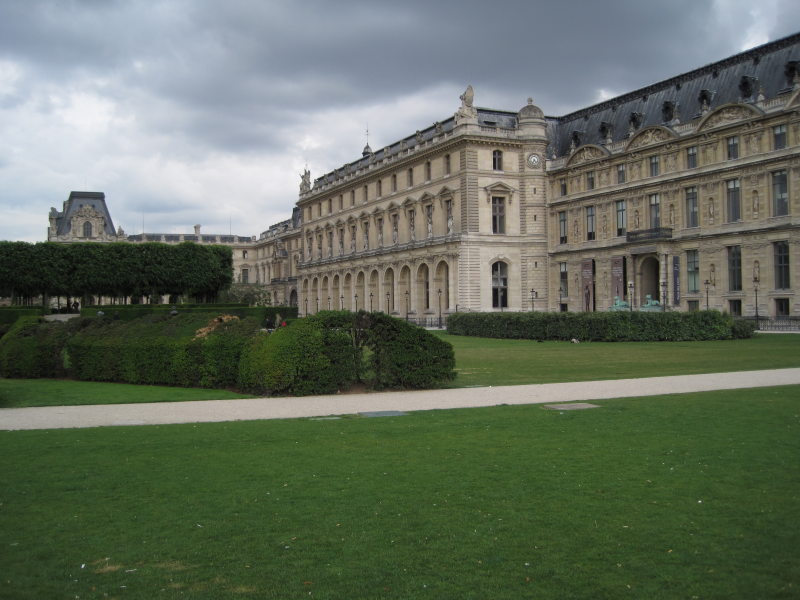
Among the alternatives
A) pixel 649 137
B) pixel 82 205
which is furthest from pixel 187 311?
pixel 82 205

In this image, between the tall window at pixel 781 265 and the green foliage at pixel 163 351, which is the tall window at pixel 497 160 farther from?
the green foliage at pixel 163 351

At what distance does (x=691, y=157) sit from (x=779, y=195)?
7.64 meters

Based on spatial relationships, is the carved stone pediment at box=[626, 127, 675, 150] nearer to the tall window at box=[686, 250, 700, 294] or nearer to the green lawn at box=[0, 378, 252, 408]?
the tall window at box=[686, 250, 700, 294]

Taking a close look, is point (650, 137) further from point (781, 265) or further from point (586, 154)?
point (781, 265)

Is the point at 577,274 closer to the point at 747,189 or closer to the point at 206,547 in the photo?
the point at 747,189

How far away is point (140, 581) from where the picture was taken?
5.70 meters

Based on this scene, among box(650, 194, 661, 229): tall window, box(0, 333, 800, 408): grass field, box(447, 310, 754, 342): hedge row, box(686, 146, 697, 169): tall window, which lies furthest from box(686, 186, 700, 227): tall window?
box(0, 333, 800, 408): grass field

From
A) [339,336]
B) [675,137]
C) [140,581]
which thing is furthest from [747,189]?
[140,581]

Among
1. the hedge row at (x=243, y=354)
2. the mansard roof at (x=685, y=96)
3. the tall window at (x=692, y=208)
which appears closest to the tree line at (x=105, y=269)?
the mansard roof at (x=685, y=96)

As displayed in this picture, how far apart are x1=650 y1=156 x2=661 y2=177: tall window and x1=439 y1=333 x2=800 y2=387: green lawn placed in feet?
76.2

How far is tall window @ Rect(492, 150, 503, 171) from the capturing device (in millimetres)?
65438

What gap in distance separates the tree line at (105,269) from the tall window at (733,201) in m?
46.9

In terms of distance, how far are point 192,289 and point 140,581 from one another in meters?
71.2

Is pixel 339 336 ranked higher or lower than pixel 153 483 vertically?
higher
